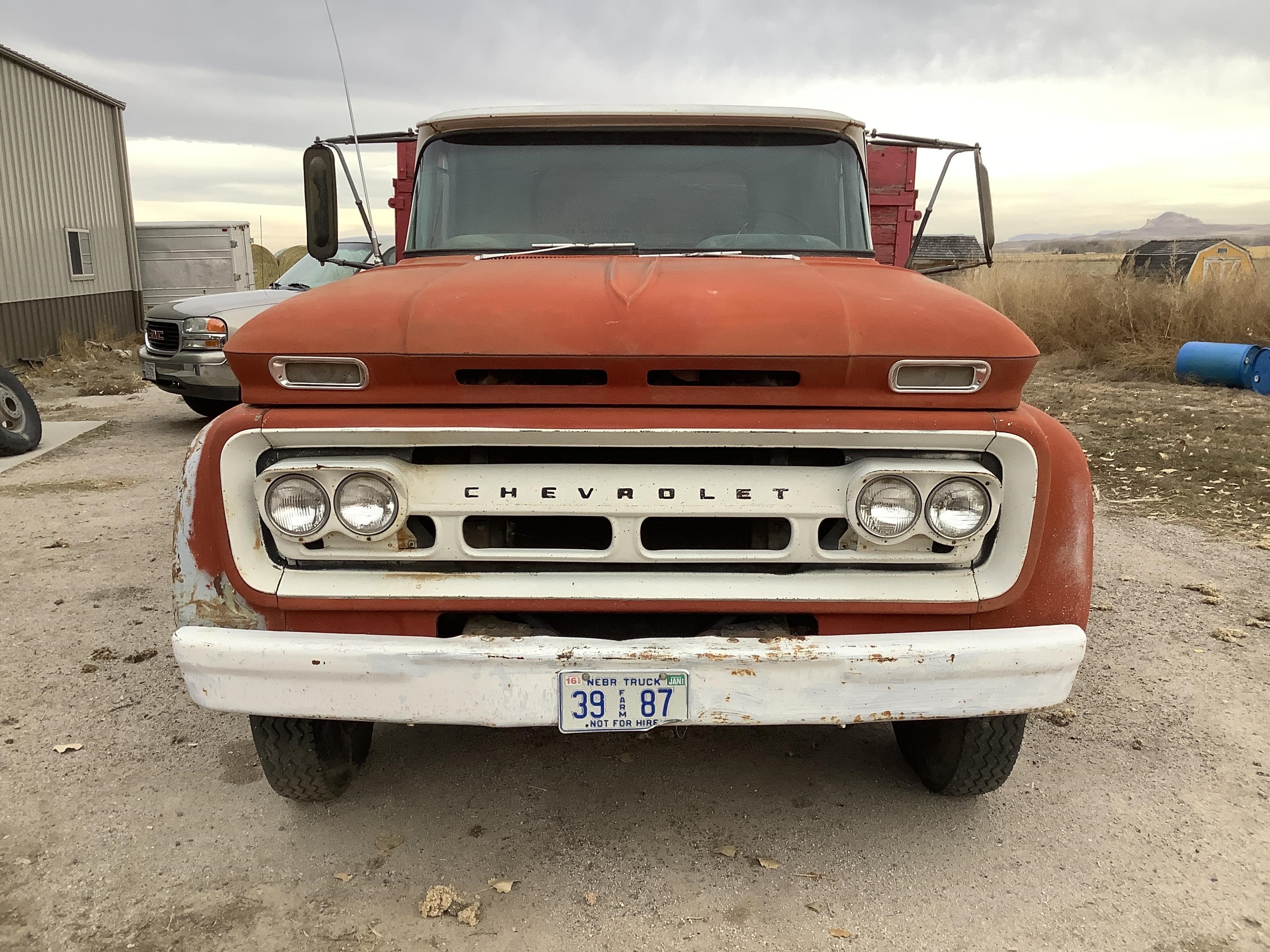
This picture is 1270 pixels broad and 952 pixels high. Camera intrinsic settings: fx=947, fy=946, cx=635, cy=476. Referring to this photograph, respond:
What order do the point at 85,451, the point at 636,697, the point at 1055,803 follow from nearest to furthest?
the point at 636,697 → the point at 1055,803 → the point at 85,451

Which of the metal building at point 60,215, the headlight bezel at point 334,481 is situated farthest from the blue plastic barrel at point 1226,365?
the metal building at point 60,215

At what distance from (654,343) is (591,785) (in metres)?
1.54

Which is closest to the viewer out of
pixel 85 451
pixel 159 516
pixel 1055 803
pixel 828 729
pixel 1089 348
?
pixel 1055 803

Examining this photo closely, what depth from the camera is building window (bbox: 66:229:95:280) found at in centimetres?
1656

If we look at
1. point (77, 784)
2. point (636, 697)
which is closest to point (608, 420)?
point (636, 697)

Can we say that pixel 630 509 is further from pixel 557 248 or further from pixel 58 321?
pixel 58 321

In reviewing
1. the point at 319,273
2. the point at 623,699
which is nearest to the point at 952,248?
the point at 319,273

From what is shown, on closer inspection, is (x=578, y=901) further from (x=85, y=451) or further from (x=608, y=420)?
(x=85, y=451)

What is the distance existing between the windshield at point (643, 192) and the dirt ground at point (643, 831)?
1.80 metres

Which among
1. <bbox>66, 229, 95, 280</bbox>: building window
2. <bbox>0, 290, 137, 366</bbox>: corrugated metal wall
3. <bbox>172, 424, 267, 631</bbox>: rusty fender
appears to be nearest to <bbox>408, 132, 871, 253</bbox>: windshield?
<bbox>172, 424, 267, 631</bbox>: rusty fender

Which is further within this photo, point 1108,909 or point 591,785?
point 591,785

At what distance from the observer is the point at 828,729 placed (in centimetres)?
342

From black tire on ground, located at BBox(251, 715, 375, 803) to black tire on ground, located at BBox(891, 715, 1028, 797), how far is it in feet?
5.38

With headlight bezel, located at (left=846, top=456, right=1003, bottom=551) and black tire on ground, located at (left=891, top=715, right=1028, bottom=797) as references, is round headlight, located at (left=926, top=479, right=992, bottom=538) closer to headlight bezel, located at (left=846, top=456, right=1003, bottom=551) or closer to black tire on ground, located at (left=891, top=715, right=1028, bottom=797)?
headlight bezel, located at (left=846, top=456, right=1003, bottom=551)
